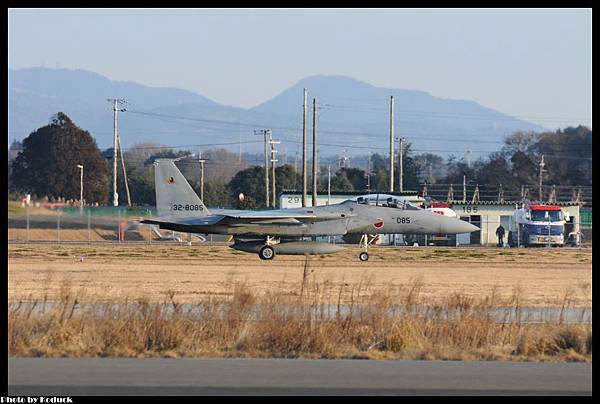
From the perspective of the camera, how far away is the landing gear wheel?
121ft

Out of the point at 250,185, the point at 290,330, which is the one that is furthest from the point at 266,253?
the point at 250,185

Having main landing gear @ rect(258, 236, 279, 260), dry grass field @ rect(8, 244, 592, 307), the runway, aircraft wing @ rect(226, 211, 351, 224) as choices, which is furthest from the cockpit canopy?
the runway

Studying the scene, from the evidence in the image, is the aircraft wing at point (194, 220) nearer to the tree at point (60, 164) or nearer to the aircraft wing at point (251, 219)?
the aircraft wing at point (251, 219)

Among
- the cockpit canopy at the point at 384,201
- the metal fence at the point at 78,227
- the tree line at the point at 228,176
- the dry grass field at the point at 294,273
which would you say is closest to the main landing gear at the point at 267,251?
the dry grass field at the point at 294,273

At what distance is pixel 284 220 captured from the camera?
37969 mm

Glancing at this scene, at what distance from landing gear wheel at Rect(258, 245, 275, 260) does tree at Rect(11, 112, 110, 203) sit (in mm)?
33450

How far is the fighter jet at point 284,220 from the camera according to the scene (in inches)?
1470

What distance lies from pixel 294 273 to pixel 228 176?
133 meters

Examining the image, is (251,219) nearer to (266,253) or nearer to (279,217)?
(279,217)

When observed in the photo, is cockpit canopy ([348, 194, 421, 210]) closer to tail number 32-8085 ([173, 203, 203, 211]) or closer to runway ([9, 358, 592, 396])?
tail number 32-8085 ([173, 203, 203, 211])

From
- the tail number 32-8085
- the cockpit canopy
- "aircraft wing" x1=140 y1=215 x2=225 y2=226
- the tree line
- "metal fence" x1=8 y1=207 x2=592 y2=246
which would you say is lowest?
"metal fence" x1=8 y1=207 x2=592 y2=246

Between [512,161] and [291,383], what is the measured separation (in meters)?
110

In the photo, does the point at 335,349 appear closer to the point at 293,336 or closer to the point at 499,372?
the point at 293,336
